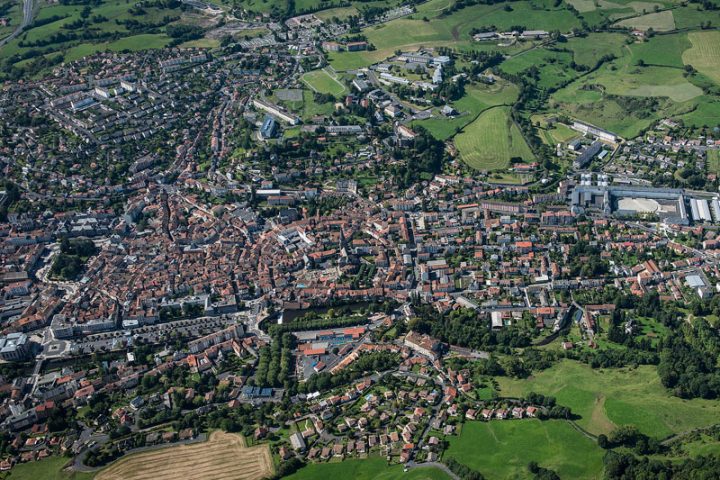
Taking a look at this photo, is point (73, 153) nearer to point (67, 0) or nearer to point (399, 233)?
point (399, 233)

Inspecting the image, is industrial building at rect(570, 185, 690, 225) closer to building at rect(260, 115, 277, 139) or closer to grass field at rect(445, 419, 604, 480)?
grass field at rect(445, 419, 604, 480)

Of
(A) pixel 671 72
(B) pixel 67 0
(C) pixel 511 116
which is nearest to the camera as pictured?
(C) pixel 511 116

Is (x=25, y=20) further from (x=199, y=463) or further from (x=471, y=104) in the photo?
(x=199, y=463)

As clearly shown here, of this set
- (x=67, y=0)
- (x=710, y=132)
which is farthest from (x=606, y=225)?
(x=67, y=0)

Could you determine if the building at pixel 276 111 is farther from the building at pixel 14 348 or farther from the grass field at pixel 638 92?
the building at pixel 14 348

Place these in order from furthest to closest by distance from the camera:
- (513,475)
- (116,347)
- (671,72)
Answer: (671,72) → (116,347) → (513,475)

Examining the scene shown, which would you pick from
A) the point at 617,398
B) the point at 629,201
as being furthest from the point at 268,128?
the point at 617,398

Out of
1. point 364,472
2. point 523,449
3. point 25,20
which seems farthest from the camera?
point 25,20
